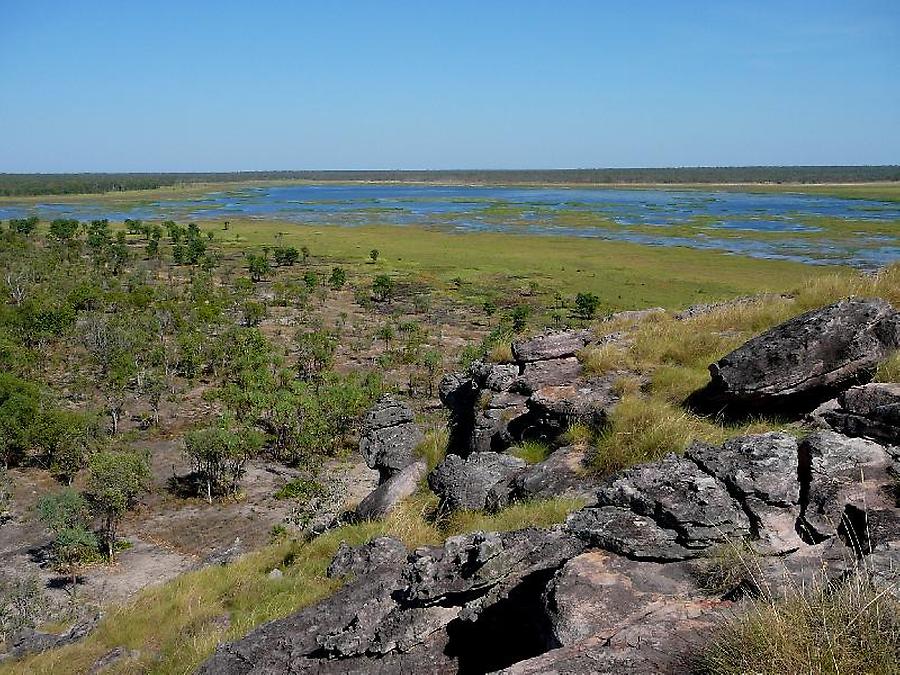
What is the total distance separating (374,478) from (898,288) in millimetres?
20313

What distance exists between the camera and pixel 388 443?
54.5ft

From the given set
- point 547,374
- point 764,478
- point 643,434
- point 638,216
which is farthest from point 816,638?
point 638,216

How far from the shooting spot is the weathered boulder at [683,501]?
642 centimetres

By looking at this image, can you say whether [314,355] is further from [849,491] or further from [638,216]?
[638,216]

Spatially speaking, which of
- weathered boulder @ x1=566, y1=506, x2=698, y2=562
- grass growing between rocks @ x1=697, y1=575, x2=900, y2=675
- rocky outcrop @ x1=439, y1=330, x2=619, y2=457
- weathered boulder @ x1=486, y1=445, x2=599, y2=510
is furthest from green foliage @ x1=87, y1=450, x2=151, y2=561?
grass growing between rocks @ x1=697, y1=575, x2=900, y2=675

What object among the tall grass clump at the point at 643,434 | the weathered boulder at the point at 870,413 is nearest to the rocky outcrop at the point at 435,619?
the tall grass clump at the point at 643,434

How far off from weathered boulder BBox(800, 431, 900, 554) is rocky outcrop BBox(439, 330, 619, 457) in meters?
4.06

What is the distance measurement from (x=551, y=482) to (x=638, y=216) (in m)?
131

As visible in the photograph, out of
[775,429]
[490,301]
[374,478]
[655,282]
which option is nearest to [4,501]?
[374,478]

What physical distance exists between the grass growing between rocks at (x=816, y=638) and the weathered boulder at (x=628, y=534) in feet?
6.05

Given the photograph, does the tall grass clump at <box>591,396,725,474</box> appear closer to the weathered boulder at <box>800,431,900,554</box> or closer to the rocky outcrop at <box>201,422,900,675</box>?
the rocky outcrop at <box>201,422,900,675</box>

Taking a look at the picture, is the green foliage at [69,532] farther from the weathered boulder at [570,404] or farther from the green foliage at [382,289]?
the green foliage at [382,289]

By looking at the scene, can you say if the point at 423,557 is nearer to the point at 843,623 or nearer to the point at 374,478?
the point at 843,623

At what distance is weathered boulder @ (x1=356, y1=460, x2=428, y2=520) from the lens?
12.1 m
